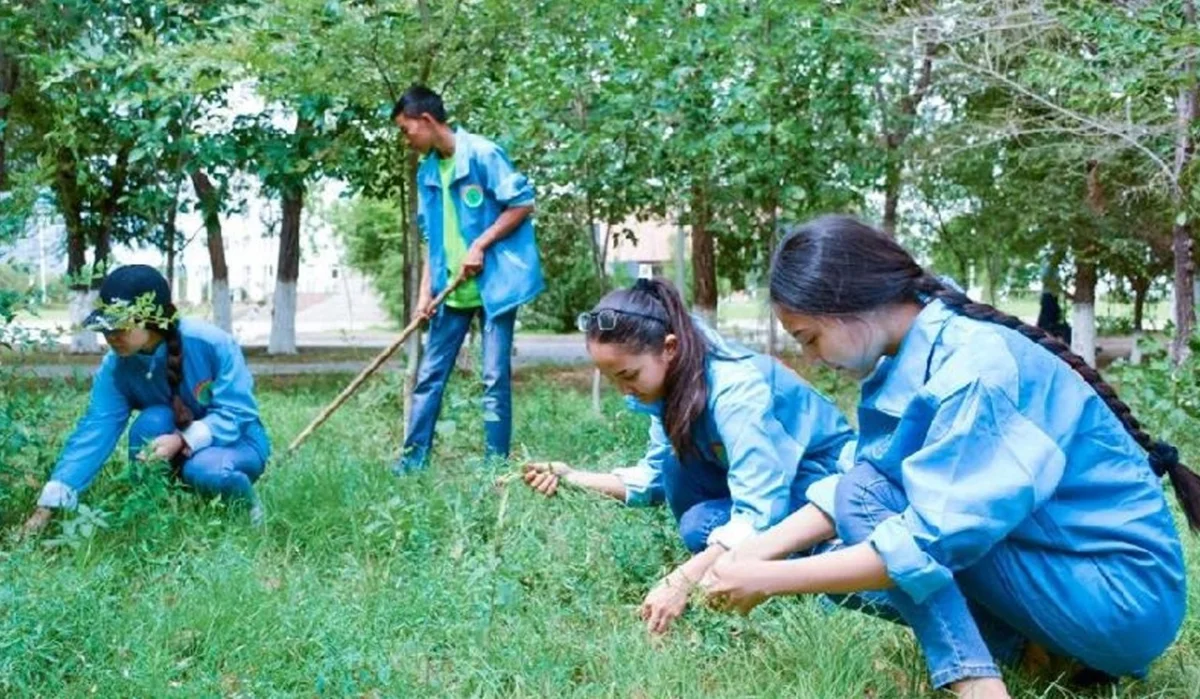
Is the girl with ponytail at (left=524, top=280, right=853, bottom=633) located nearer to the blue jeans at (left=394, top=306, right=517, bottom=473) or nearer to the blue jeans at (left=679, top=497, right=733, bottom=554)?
the blue jeans at (left=679, top=497, right=733, bottom=554)

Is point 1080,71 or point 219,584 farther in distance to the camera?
point 1080,71

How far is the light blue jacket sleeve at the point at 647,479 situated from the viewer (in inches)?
127

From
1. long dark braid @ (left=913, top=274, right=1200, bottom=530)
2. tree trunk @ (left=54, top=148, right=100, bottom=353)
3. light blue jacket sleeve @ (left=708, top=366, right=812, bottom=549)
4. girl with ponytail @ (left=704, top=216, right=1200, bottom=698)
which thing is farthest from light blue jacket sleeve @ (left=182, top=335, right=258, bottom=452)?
tree trunk @ (left=54, top=148, right=100, bottom=353)

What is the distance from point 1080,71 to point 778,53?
2.67 metres

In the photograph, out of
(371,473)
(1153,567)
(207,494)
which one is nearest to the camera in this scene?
(1153,567)

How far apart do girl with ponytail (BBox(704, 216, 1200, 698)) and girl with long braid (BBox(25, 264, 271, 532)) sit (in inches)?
82.0

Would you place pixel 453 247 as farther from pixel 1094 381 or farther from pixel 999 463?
pixel 999 463

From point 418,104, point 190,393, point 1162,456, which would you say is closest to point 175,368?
point 190,393

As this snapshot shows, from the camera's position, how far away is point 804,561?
2.00 metres

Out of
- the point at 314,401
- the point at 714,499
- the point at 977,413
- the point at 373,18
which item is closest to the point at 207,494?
the point at 714,499

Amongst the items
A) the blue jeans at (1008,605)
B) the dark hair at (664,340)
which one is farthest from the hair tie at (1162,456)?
the dark hair at (664,340)

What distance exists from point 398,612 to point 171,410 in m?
1.39

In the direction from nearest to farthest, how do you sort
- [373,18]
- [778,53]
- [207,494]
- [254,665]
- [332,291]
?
1. [254,665]
2. [207,494]
3. [373,18]
4. [778,53]
5. [332,291]

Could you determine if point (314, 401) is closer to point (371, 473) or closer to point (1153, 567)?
point (371, 473)
